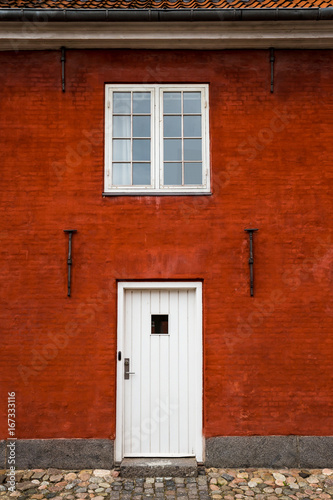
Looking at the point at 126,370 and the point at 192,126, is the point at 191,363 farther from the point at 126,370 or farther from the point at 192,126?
the point at 192,126

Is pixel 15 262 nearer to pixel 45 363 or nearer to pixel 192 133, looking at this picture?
pixel 45 363

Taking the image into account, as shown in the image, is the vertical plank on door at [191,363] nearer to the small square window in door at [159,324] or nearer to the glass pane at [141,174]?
the small square window in door at [159,324]

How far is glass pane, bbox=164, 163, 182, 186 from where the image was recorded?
5855 millimetres

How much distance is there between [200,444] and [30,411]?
2.34 m

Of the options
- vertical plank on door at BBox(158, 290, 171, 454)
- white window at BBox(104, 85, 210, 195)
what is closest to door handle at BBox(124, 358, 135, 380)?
vertical plank on door at BBox(158, 290, 171, 454)

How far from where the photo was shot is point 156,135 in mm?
5891

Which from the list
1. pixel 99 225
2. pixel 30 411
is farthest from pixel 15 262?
pixel 30 411

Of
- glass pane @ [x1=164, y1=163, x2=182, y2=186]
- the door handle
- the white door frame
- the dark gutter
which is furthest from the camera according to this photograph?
glass pane @ [x1=164, y1=163, x2=182, y2=186]

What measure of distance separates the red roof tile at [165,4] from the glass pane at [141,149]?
71.9 inches

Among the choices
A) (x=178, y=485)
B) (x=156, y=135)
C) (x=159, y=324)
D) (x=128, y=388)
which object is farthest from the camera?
(x=156, y=135)

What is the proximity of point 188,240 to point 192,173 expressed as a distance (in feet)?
3.23

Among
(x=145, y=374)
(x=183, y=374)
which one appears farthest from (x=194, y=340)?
(x=145, y=374)

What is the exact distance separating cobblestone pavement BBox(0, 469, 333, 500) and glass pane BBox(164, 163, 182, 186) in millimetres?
3925

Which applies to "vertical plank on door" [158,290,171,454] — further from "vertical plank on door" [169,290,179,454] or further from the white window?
the white window
